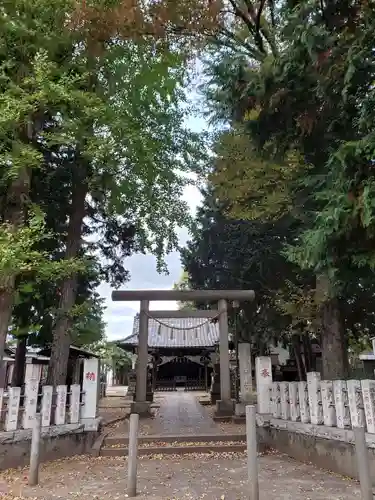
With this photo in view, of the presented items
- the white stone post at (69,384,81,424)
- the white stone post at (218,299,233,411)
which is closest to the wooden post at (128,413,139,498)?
the white stone post at (69,384,81,424)

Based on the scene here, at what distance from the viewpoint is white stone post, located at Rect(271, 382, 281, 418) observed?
8691 mm

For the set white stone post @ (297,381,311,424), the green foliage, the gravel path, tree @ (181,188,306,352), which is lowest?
the gravel path

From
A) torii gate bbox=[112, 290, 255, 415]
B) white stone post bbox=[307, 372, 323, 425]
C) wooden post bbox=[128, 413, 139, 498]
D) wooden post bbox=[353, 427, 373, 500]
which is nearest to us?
wooden post bbox=[353, 427, 373, 500]

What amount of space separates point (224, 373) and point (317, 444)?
709 centimetres

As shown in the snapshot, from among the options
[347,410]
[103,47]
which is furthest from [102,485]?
[103,47]

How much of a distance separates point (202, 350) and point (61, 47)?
891 inches

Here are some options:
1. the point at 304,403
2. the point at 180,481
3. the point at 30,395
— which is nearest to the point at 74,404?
the point at 30,395

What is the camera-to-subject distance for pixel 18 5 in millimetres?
7949

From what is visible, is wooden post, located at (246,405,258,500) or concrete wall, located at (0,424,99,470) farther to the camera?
concrete wall, located at (0,424,99,470)

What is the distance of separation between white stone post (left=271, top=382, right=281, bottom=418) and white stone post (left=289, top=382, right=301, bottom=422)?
66 cm

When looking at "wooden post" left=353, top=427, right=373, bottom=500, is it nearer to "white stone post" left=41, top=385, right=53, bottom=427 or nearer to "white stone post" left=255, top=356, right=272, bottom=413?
"white stone post" left=255, top=356, right=272, bottom=413

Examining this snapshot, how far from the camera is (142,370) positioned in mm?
13797

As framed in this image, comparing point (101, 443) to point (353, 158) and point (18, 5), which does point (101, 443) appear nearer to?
point (353, 158)

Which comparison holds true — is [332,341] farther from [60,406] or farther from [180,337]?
[180,337]
